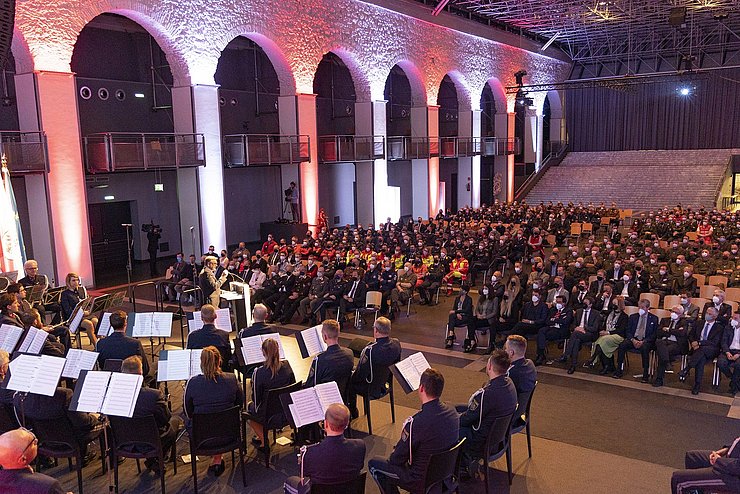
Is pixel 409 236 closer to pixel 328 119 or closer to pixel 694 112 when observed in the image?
pixel 328 119

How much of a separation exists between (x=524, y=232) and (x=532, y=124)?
2018 centimetres

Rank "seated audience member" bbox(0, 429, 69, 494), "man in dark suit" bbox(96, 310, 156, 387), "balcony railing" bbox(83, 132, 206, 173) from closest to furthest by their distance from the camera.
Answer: "seated audience member" bbox(0, 429, 69, 494) < "man in dark suit" bbox(96, 310, 156, 387) < "balcony railing" bbox(83, 132, 206, 173)

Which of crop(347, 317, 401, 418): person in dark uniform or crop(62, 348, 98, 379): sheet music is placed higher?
crop(62, 348, 98, 379): sheet music

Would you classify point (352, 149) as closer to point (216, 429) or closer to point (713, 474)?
point (216, 429)

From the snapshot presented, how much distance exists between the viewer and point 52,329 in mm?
8969

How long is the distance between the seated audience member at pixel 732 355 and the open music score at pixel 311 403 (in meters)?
6.19

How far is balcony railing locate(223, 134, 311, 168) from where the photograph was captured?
20297 millimetres

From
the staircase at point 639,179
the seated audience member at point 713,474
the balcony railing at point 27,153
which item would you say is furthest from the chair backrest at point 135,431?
the staircase at point 639,179

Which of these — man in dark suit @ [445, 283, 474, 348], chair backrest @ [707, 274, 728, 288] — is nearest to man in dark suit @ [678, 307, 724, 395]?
man in dark suit @ [445, 283, 474, 348]

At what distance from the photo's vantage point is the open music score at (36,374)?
5.68 m

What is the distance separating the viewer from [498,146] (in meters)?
34.4

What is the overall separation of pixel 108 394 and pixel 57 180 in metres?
11.7

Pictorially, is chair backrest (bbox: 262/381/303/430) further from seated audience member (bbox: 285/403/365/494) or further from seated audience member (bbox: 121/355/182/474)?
seated audience member (bbox: 285/403/365/494)

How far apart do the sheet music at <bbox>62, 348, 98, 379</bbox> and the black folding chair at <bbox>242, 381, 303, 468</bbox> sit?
67.3 inches
